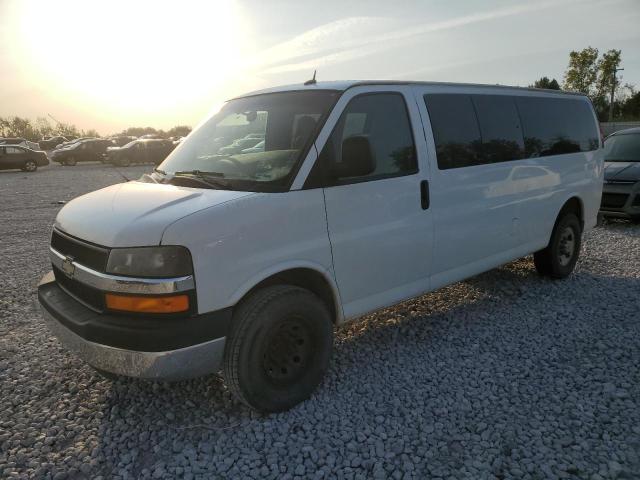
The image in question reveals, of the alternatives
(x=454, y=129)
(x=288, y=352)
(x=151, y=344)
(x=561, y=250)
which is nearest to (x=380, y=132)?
(x=454, y=129)

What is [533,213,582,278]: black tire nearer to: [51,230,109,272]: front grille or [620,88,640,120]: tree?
[51,230,109,272]: front grille

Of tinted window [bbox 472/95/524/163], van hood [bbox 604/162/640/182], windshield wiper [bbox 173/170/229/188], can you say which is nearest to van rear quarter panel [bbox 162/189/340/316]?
windshield wiper [bbox 173/170/229/188]

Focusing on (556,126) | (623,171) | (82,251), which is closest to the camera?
(82,251)

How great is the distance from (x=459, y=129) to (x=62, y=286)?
3.30 metres

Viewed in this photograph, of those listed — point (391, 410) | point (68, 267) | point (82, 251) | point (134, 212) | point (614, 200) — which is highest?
point (134, 212)

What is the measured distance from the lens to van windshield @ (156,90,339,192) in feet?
10.5

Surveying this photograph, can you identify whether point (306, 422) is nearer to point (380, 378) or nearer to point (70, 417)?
point (380, 378)

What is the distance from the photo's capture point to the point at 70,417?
127 inches

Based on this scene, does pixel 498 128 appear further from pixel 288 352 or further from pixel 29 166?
pixel 29 166

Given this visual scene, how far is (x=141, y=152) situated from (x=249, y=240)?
27.1m

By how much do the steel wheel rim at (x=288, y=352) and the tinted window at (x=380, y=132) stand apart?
1.02 metres

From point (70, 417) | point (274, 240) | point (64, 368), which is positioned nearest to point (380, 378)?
point (274, 240)

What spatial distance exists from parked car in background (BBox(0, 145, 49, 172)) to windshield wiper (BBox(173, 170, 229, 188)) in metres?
26.0

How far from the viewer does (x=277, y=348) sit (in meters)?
3.18
